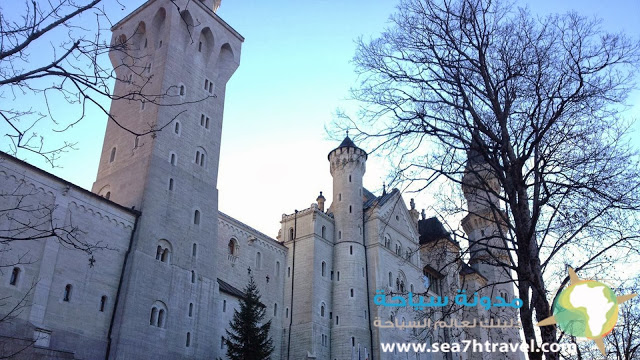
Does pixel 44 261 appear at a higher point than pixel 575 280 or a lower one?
higher

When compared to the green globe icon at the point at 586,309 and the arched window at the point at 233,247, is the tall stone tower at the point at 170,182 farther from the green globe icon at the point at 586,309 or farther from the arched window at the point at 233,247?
the green globe icon at the point at 586,309

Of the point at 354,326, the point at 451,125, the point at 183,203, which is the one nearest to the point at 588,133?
the point at 451,125

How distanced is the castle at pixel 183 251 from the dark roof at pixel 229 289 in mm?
132

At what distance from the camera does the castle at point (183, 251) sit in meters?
22.1

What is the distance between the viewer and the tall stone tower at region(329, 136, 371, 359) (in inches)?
1505

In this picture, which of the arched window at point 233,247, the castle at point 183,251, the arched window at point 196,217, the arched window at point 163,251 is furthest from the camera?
the arched window at point 233,247

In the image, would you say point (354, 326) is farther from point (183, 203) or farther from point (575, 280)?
point (575, 280)

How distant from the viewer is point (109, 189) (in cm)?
3047

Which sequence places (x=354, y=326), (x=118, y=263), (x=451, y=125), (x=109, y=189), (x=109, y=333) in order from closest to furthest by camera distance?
(x=451, y=125) → (x=109, y=333) → (x=118, y=263) → (x=109, y=189) → (x=354, y=326)

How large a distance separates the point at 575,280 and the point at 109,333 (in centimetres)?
2096

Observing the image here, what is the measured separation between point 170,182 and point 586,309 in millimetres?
24184

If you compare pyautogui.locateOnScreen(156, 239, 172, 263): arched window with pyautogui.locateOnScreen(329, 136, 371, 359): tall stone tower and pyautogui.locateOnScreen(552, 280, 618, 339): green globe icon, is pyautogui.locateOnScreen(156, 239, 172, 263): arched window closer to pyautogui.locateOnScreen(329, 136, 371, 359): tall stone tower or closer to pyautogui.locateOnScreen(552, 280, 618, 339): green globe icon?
pyautogui.locateOnScreen(329, 136, 371, 359): tall stone tower

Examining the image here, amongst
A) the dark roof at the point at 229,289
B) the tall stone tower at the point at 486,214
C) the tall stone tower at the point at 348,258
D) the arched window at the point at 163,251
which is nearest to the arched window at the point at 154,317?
the arched window at the point at 163,251

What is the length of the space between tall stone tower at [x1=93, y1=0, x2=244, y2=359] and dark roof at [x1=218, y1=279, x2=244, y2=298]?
252cm
